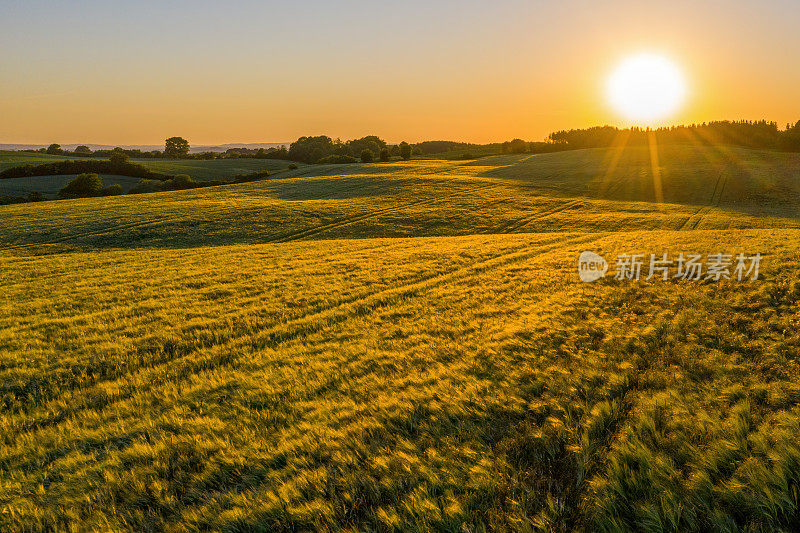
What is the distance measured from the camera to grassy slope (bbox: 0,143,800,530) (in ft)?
11.8

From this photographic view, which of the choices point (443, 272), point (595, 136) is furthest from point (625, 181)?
point (595, 136)

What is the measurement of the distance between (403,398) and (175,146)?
174610 mm

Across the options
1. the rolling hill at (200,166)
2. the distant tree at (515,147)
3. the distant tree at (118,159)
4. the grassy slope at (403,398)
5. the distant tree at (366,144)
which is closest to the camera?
the grassy slope at (403,398)

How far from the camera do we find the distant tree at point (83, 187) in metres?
65.4

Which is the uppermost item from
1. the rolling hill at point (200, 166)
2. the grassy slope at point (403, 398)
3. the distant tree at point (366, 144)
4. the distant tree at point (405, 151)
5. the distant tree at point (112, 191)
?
the distant tree at point (366, 144)

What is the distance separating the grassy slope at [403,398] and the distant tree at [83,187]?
62976 mm

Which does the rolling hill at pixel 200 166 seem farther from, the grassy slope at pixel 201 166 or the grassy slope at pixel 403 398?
the grassy slope at pixel 403 398

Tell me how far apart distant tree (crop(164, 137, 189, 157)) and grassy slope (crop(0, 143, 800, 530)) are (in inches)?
6085

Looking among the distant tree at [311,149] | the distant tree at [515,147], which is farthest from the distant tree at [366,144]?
the distant tree at [515,147]

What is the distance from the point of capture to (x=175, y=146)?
15025cm

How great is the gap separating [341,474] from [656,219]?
4014 centimetres

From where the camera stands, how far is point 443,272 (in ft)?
54.1

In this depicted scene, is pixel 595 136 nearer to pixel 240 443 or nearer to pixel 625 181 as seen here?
pixel 625 181

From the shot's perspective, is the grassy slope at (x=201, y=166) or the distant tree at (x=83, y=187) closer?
the distant tree at (x=83, y=187)
